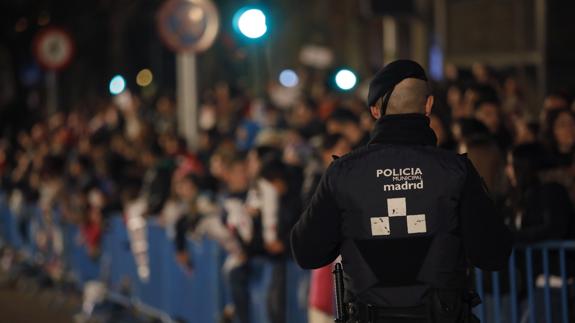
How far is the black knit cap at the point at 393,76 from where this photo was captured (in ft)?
16.6

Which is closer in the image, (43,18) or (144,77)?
(43,18)

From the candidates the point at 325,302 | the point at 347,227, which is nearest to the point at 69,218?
the point at 325,302

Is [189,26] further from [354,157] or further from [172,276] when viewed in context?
[354,157]

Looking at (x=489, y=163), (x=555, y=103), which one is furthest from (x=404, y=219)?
(x=555, y=103)

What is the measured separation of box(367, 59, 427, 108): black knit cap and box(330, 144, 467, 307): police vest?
222 mm

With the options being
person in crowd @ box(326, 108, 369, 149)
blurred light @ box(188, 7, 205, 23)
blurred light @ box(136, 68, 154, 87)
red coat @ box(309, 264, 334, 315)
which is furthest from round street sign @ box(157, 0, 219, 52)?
blurred light @ box(136, 68, 154, 87)

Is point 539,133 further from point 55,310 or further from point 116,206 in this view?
point 55,310

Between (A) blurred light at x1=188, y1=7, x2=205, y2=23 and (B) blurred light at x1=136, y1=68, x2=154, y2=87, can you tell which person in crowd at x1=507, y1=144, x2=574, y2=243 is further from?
(B) blurred light at x1=136, y1=68, x2=154, y2=87

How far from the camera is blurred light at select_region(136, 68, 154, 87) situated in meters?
37.0

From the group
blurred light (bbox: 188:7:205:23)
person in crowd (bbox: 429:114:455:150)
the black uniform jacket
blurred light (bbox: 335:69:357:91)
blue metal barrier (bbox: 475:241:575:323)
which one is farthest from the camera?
blurred light (bbox: 188:7:205:23)

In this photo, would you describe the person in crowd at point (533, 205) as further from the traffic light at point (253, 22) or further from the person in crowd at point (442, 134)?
the traffic light at point (253, 22)

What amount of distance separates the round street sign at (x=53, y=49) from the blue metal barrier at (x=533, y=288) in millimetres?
13345

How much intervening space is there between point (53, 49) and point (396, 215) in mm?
15183

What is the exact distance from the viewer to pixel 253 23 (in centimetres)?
1185
